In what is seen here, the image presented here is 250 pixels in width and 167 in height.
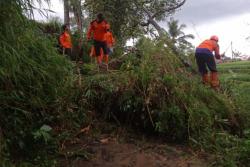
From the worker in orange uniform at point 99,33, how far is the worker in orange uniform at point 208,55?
2.10 metres

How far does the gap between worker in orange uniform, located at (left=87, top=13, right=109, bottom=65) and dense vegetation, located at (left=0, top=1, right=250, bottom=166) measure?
267 centimetres

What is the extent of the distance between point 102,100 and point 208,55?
357 cm

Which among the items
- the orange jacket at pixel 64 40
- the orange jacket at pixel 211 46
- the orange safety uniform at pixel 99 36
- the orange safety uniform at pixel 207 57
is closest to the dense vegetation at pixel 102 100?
the orange safety uniform at pixel 207 57

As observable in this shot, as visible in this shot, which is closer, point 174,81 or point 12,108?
point 12,108

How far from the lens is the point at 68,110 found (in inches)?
261

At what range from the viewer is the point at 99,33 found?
35.7 feet

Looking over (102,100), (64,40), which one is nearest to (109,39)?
(64,40)

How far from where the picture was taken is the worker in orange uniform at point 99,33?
1087 cm

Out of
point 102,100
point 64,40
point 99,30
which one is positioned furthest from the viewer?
point 64,40

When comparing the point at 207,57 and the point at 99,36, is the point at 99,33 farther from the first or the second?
the point at 207,57

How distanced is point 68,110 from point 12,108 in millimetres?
1014

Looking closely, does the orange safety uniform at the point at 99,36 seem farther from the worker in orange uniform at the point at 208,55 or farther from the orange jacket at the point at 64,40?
the worker in orange uniform at the point at 208,55

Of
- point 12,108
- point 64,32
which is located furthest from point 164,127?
point 64,32

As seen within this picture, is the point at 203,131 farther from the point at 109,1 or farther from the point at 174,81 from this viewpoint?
the point at 109,1
